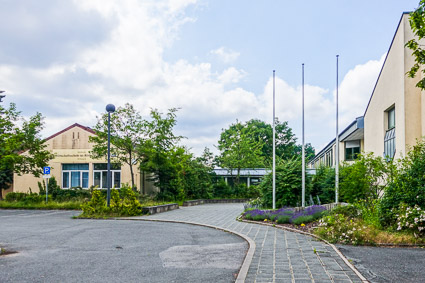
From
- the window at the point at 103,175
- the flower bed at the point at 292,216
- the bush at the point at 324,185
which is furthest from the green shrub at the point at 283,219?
the window at the point at 103,175

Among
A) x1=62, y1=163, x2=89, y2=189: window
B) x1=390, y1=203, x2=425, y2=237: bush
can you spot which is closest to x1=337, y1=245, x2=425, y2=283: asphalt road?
x1=390, y1=203, x2=425, y2=237: bush

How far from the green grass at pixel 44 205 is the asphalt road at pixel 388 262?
20.1m

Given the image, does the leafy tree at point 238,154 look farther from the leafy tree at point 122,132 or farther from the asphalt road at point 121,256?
the asphalt road at point 121,256

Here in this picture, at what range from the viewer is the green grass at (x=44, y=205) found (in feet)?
84.2

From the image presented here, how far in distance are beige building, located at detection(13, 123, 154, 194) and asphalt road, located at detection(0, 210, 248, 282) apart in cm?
2035

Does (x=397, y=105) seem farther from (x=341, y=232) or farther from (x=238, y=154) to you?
(x=238, y=154)

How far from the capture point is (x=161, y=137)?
2795 centimetres

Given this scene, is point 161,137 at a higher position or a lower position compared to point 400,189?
higher

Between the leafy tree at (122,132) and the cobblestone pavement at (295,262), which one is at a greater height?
the leafy tree at (122,132)

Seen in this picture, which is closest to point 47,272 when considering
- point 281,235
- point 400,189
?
point 281,235

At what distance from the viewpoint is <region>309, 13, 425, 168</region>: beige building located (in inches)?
698

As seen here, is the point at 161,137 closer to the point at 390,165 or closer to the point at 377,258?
the point at 390,165

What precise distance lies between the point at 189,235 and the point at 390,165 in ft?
23.5

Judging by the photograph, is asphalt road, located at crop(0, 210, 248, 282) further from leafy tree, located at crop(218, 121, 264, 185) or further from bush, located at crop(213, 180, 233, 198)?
leafy tree, located at crop(218, 121, 264, 185)
